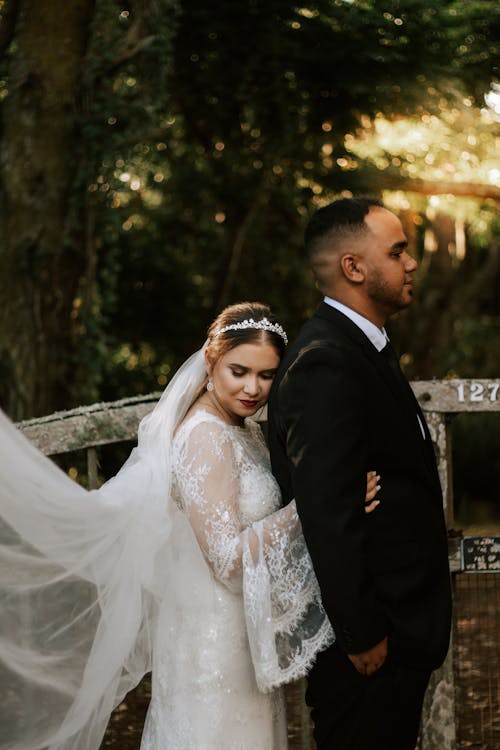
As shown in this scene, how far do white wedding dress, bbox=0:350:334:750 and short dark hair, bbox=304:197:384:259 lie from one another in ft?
2.16

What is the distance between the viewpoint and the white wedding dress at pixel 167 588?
115 inches

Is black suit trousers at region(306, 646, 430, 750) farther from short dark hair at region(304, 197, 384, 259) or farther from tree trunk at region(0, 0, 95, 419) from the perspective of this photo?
tree trunk at region(0, 0, 95, 419)

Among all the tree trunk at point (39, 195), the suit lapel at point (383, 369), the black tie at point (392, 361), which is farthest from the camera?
the tree trunk at point (39, 195)

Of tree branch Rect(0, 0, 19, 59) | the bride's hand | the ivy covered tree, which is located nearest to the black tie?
the bride's hand

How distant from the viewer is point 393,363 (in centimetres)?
300

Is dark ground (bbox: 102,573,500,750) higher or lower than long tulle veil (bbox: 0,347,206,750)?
lower

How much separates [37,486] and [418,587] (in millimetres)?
1273

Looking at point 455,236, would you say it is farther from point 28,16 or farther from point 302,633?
point 302,633

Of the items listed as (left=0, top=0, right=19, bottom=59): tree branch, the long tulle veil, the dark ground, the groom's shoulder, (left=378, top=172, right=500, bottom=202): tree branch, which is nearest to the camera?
the groom's shoulder

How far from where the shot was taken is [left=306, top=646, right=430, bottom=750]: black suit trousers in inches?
109

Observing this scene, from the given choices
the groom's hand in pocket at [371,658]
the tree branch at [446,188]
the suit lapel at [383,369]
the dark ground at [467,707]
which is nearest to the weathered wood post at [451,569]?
the dark ground at [467,707]

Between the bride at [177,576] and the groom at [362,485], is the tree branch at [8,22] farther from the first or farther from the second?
the groom at [362,485]

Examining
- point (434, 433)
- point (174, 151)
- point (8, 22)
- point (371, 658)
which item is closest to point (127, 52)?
point (8, 22)

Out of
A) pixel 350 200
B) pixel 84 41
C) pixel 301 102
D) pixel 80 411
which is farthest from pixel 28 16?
pixel 350 200
